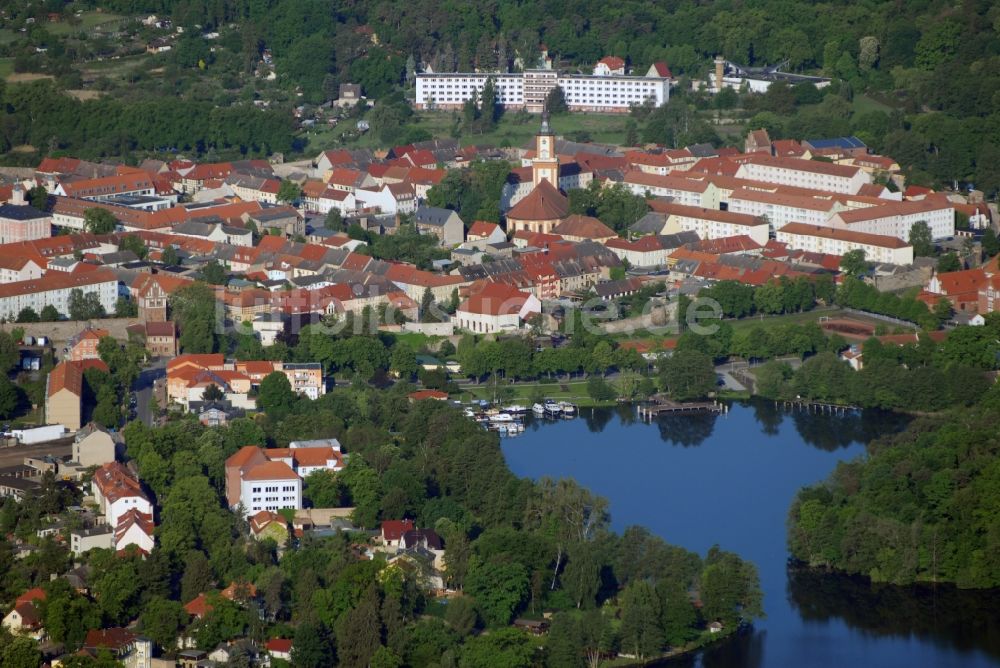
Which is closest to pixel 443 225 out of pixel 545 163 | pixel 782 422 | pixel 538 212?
pixel 538 212

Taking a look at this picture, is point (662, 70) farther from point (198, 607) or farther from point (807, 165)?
point (198, 607)

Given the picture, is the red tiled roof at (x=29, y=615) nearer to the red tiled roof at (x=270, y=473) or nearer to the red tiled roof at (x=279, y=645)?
the red tiled roof at (x=279, y=645)

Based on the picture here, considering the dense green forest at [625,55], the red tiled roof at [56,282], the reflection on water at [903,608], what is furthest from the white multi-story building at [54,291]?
the reflection on water at [903,608]

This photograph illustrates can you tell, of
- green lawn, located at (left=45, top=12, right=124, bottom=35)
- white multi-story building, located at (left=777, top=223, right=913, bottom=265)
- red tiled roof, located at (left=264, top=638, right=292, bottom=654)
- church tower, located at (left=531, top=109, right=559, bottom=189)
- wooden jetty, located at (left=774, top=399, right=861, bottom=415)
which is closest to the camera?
red tiled roof, located at (left=264, top=638, right=292, bottom=654)

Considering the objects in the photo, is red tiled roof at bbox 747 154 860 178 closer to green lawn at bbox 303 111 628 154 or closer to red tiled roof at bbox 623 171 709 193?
red tiled roof at bbox 623 171 709 193

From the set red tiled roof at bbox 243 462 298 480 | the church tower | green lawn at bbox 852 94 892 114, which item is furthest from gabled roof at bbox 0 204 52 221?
green lawn at bbox 852 94 892 114

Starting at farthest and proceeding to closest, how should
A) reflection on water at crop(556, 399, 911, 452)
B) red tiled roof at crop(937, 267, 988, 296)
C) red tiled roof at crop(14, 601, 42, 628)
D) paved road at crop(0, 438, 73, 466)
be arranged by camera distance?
red tiled roof at crop(937, 267, 988, 296), reflection on water at crop(556, 399, 911, 452), paved road at crop(0, 438, 73, 466), red tiled roof at crop(14, 601, 42, 628)

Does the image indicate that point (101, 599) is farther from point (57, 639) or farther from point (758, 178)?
point (758, 178)
